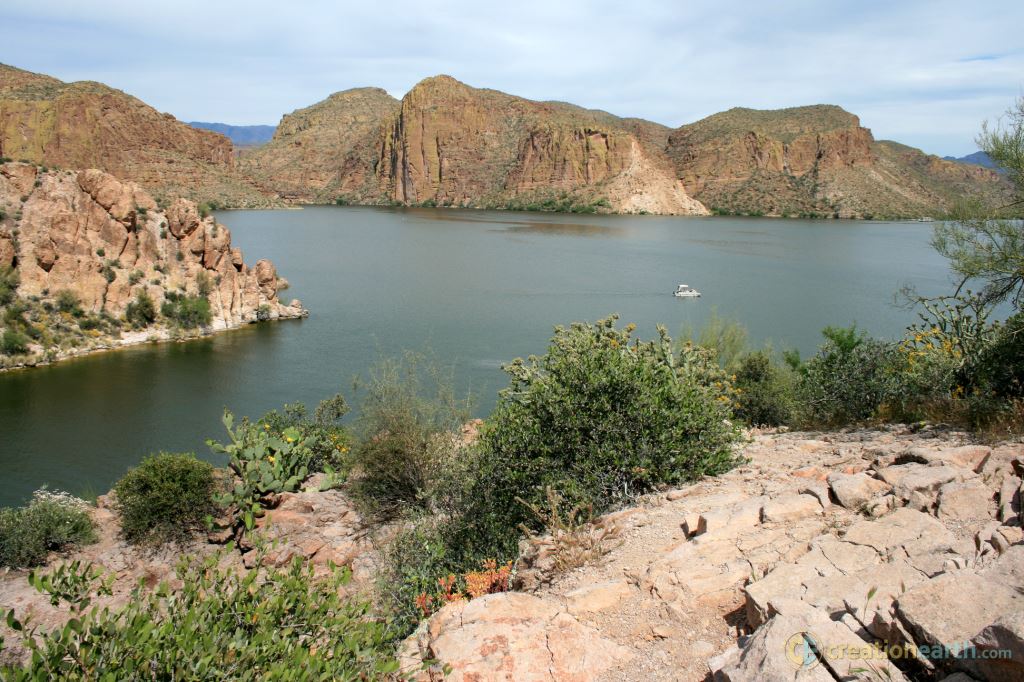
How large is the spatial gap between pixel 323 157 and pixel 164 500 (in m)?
175

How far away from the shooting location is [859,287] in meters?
46.7

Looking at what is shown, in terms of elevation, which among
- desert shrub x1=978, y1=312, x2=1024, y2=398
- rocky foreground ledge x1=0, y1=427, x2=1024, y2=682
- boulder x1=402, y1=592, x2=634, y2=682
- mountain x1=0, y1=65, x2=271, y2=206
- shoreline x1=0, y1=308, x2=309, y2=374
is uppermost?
mountain x1=0, y1=65, x2=271, y2=206

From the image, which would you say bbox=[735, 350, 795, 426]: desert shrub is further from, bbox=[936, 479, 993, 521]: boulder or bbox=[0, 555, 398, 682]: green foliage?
bbox=[0, 555, 398, 682]: green foliage

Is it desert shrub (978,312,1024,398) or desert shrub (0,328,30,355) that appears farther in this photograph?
desert shrub (0,328,30,355)

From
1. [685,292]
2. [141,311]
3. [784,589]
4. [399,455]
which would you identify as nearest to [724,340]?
[399,455]

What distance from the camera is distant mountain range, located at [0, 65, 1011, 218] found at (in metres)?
105

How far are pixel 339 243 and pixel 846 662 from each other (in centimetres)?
7263

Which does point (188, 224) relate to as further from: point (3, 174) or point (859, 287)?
point (859, 287)

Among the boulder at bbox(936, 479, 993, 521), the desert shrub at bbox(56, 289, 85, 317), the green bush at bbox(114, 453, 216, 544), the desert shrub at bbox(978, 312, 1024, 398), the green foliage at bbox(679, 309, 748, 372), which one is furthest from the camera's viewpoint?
the desert shrub at bbox(56, 289, 85, 317)

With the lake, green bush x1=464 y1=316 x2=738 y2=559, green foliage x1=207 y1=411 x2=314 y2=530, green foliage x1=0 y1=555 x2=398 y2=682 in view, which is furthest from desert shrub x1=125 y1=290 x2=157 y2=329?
green foliage x1=0 y1=555 x2=398 y2=682

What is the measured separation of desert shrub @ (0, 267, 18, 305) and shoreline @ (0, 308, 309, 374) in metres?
3.15

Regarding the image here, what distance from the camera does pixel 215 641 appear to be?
3.43m

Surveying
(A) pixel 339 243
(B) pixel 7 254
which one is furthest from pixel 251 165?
(B) pixel 7 254

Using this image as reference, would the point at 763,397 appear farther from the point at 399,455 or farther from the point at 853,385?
the point at 399,455
